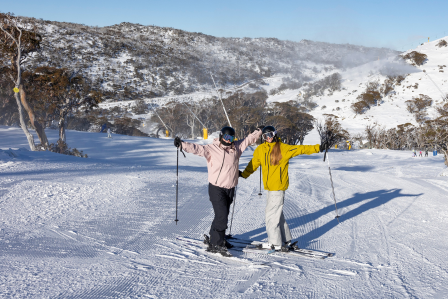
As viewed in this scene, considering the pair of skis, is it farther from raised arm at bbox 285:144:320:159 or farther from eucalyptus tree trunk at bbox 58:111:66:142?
eucalyptus tree trunk at bbox 58:111:66:142

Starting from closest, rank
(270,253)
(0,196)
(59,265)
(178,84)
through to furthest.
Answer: (59,265) < (270,253) < (0,196) < (178,84)

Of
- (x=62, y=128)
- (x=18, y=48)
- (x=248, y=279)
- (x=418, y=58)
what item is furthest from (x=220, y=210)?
(x=418, y=58)

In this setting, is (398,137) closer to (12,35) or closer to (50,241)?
(12,35)

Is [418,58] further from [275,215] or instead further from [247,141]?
[275,215]

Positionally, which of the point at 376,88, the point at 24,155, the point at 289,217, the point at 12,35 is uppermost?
the point at 376,88

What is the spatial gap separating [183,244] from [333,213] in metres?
3.51

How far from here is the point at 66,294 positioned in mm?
2938

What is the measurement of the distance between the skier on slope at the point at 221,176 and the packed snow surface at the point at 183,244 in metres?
0.25

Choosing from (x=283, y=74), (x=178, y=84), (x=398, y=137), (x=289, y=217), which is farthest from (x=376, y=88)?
(x=289, y=217)

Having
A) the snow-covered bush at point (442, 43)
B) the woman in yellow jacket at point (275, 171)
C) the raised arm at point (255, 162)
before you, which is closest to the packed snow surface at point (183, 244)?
the woman in yellow jacket at point (275, 171)

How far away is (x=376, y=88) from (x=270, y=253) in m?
57.8

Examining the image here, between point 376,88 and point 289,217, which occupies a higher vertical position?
point 376,88

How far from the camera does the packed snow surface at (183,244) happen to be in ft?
10.4

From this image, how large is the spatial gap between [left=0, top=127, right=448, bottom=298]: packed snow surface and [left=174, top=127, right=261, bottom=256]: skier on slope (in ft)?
0.80
